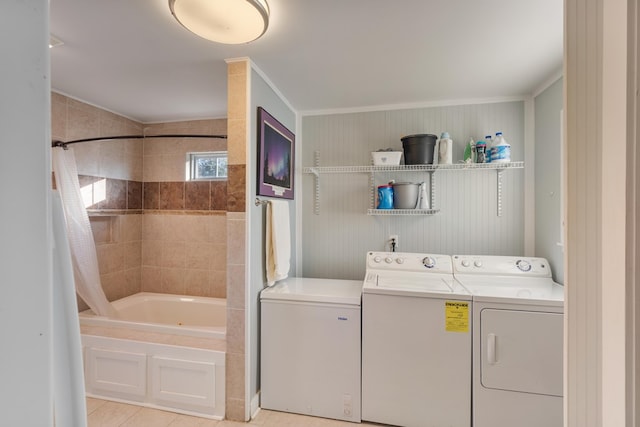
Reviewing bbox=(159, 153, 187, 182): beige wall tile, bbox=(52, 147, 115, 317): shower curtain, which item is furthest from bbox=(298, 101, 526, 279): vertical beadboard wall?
bbox=(52, 147, 115, 317): shower curtain

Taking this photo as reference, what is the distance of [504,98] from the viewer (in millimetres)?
2301

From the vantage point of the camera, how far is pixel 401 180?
8.16ft

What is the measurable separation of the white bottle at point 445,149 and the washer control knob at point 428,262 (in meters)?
0.77

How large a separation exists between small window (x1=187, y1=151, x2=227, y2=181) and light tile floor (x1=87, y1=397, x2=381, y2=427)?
1.99 metres

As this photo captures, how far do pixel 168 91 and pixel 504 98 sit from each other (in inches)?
107

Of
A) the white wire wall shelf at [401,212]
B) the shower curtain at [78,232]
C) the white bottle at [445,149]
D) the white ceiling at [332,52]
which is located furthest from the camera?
the white wire wall shelf at [401,212]

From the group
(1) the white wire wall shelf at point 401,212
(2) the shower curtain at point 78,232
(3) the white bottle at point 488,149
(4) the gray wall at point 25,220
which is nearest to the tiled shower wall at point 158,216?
(2) the shower curtain at point 78,232

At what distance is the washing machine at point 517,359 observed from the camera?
1584 mm

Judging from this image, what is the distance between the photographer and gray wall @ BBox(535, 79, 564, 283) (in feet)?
6.37

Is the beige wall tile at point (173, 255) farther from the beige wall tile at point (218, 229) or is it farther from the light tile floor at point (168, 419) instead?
the light tile floor at point (168, 419)

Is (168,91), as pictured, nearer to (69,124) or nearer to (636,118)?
(69,124)

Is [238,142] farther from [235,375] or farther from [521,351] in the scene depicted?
[521,351]

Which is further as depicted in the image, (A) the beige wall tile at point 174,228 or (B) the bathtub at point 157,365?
(A) the beige wall tile at point 174,228

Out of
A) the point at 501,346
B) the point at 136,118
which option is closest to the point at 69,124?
the point at 136,118
